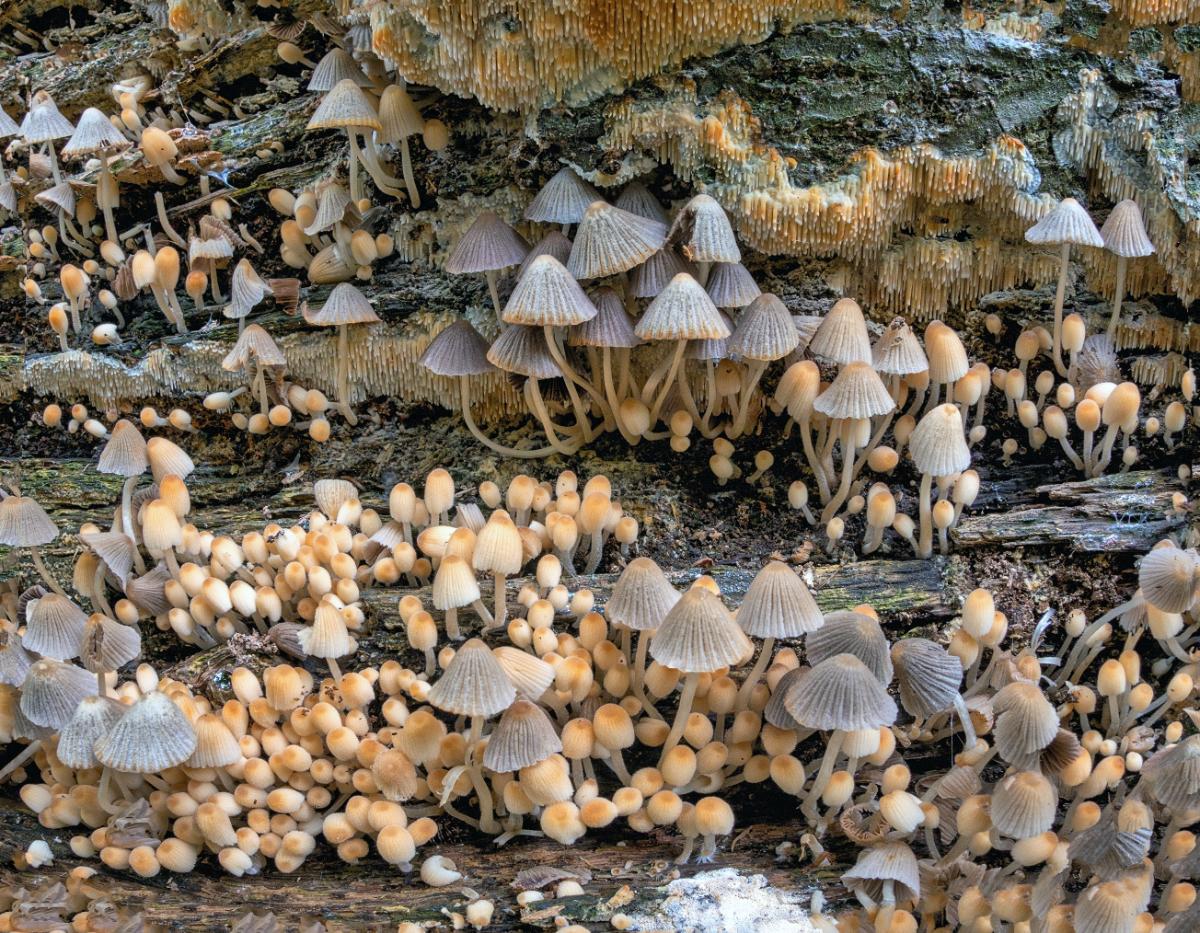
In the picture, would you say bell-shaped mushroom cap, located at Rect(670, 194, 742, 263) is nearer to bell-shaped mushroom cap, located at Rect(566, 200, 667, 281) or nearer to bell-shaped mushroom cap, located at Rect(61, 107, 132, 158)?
bell-shaped mushroom cap, located at Rect(566, 200, 667, 281)

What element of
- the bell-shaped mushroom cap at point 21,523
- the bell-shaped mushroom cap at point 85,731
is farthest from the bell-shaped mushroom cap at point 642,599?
the bell-shaped mushroom cap at point 21,523

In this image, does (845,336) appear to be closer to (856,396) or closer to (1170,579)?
(856,396)

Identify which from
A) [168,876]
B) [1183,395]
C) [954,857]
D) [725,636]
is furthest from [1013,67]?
[168,876]

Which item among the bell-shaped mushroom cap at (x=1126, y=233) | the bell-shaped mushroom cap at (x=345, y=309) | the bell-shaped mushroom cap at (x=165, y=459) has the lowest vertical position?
the bell-shaped mushroom cap at (x=165, y=459)

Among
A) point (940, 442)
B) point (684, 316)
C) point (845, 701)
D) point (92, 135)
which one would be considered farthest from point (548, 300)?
point (92, 135)

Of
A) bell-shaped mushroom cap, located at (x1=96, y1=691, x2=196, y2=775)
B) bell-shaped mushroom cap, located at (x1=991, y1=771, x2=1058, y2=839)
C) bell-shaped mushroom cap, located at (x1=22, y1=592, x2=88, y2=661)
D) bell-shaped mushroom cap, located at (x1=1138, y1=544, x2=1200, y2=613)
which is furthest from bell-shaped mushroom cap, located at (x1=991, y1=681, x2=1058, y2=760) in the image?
bell-shaped mushroom cap, located at (x1=22, y1=592, x2=88, y2=661)

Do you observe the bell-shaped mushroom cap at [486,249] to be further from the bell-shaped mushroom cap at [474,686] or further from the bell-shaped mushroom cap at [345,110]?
the bell-shaped mushroom cap at [474,686]

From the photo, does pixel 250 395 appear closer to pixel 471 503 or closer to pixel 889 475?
pixel 471 503
